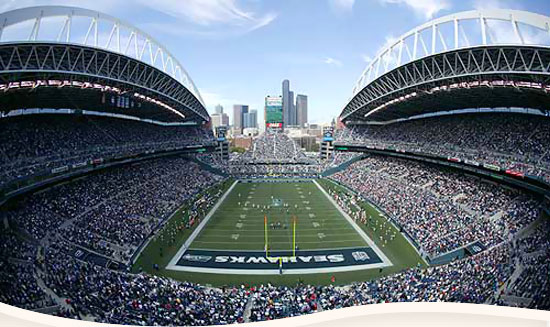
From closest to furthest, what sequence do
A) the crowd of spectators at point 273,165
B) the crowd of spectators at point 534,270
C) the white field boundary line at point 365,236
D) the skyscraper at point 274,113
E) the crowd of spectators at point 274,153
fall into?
1. the crowd of spectators at point 534,270
2. the white field boundary line at point 365,236
3. the crowd of spectators at point 273,165
4. the crowd of spectators at point 274,153
5. the skyscraper at point 274,113

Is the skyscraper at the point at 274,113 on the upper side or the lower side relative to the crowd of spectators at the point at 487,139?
upper

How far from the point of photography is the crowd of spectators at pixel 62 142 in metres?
18.3

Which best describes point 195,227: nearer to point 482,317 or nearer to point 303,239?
point 303,239

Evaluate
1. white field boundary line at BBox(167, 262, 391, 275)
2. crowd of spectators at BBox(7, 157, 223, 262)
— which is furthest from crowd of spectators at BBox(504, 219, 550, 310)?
crowd of spectators at BBox(7, 157, 223, 262)

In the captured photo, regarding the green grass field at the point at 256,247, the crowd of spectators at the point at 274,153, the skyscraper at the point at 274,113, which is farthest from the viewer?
the skyscraper at the point at 274,113

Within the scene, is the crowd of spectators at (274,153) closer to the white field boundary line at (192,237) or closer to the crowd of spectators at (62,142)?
the crowd of spectators at (62,142)

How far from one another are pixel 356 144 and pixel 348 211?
59.9ft

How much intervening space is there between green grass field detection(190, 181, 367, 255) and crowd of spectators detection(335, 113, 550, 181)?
10.6 metres

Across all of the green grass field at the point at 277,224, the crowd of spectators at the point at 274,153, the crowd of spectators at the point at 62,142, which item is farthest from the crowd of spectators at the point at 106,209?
the crowd of spectators at the point at 274,153

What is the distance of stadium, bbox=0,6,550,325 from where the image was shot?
11477 mm

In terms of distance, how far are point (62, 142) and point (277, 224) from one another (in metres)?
18.8

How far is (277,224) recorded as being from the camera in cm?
2480

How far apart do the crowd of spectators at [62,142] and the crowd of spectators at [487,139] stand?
28230mm

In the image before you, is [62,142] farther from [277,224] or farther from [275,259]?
[275,259]
